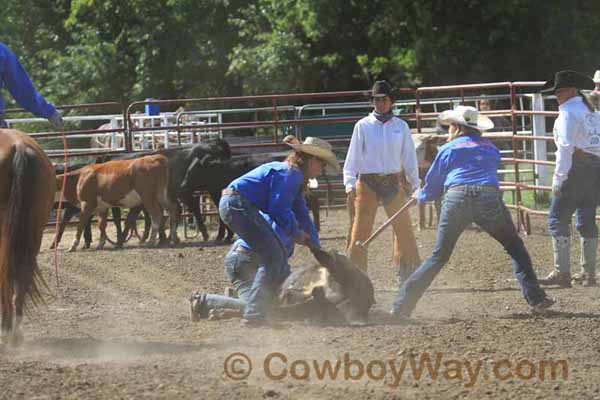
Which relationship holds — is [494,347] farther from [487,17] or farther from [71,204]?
[487,17]

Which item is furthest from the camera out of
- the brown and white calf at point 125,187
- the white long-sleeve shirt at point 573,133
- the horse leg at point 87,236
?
the horse leg at point 87,236

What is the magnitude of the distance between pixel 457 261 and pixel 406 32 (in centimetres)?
1458

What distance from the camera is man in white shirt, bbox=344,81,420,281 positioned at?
29.9 feet

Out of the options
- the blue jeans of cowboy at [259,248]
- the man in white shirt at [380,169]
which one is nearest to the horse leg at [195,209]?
the man in white shirt at [380,169]

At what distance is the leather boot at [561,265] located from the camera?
9.31m

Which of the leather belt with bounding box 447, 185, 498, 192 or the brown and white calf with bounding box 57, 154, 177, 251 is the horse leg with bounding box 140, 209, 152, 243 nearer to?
the brown and white calf with bounding box 57, 154, 177, 251

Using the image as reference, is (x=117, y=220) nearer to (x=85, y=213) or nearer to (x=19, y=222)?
(x=85, y=213)

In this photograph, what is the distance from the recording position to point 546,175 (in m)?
14.8

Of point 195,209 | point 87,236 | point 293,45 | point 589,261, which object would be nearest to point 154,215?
point 195,209

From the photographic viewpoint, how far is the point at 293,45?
25094mm

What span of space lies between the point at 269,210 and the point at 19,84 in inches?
80.8

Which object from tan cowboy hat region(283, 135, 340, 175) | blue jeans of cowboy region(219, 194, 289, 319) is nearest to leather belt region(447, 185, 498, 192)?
tan cowboy hat region(283, 135, 340, 175)

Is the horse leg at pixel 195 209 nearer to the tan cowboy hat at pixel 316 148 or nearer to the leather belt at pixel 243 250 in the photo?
the leather belt at pixel 243 250

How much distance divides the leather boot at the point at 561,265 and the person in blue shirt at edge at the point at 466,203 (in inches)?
67.0
